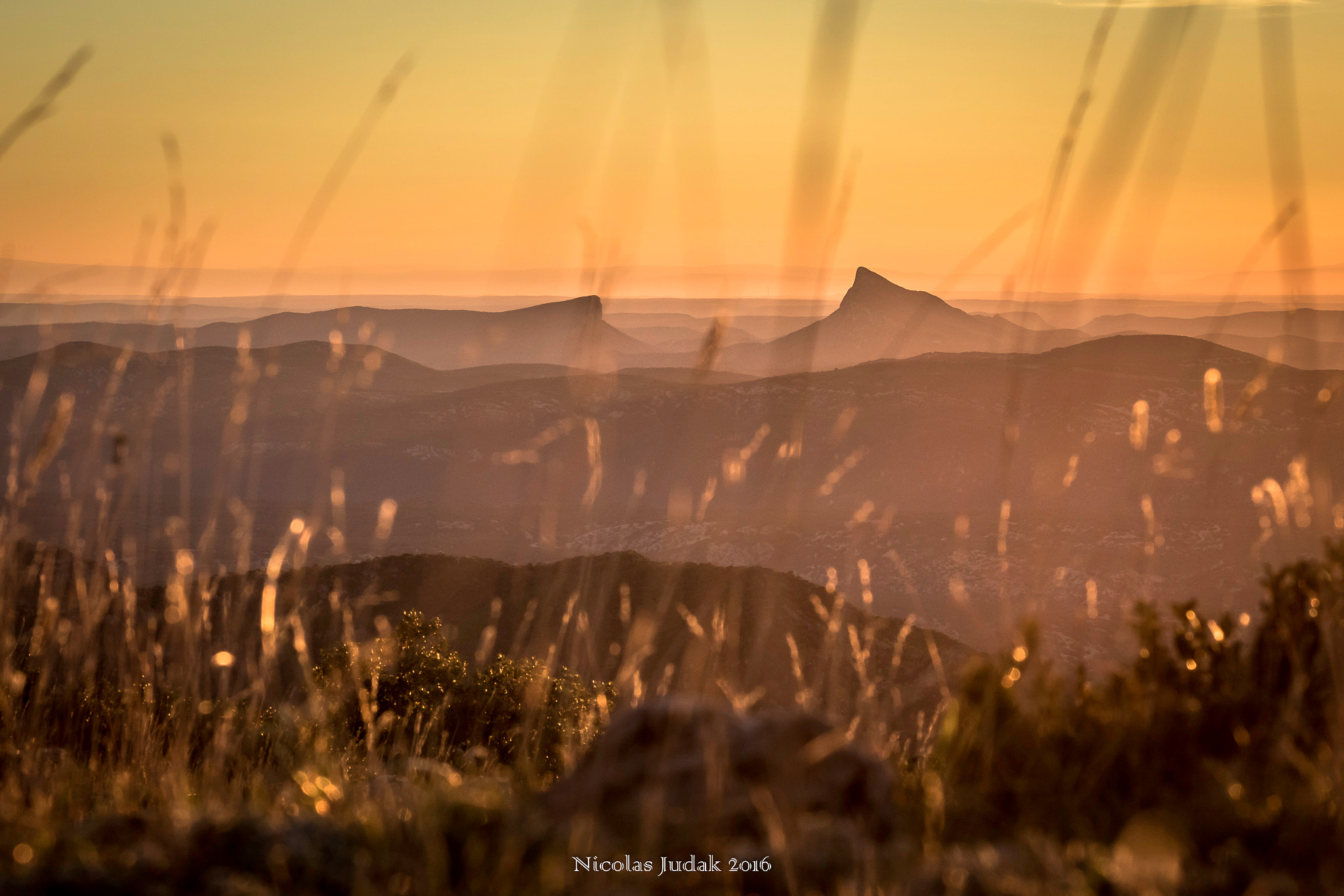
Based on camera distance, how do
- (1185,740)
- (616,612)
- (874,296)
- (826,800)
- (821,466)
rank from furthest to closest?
1. (874,296)
2. (821,466)
3. (616,612)
4. (1185,740)
5. (826,800)

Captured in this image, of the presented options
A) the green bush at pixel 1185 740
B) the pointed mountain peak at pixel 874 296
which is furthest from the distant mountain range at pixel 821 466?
the pointed mountain peak at pixel 874 296

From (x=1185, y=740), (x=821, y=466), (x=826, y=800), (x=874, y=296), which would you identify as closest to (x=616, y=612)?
(x=1185, y=740)

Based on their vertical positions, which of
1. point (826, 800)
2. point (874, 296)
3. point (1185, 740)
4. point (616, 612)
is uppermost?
point (874, 296)

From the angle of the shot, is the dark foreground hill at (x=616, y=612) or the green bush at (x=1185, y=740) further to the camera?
the dark foreground hill at (x=616, y=612)

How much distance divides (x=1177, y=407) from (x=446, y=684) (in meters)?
95.3

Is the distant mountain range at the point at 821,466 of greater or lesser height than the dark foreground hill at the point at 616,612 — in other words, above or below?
above

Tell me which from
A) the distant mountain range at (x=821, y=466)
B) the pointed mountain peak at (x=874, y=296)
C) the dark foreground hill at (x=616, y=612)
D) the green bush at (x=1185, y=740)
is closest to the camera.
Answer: the green bush at (x=1185, y=740)

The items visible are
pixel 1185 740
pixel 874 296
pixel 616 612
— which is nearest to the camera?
pixel 1185 740

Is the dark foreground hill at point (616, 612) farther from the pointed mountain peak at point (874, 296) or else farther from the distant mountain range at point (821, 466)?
the pointed mountain peak at point (874, 296)

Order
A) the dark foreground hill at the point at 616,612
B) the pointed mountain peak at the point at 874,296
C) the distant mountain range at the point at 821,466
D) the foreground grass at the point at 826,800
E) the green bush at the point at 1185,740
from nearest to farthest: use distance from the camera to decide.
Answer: the foreground grass at the point at 826,800, the green bush at the point at 1185,740, the dark foreground hill at the point at 616,612, the distant mountain range at the point at 821,466, the pointed mountain peak at the point at 874,296

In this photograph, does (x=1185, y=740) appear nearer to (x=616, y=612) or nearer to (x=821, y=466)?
(x=616, y=612)

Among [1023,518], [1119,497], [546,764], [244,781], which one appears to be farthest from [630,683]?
[1119,497]

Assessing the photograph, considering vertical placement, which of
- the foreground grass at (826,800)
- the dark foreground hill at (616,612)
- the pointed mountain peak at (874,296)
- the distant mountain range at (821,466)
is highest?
the pointed mountain peak at (874,296)

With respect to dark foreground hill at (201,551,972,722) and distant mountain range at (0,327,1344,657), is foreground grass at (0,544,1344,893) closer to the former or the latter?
dark foreground hill at (201,551,972,722)
